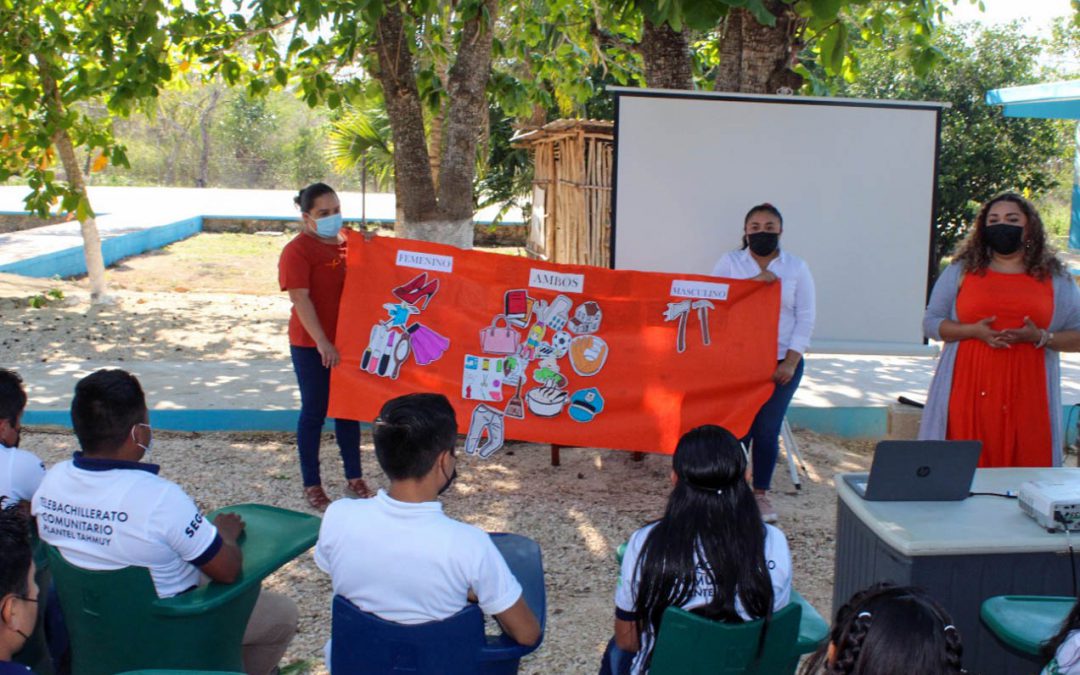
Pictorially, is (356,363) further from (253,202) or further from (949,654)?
Answer: (253,202)

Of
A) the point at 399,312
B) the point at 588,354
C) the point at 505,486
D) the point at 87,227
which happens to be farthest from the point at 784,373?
the point at 87,227

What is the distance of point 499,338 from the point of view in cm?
550

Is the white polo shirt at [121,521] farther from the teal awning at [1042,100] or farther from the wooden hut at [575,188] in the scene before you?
the teal awning at [1042,100]

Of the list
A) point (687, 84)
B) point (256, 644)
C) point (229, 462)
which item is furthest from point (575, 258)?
point (256, 644)

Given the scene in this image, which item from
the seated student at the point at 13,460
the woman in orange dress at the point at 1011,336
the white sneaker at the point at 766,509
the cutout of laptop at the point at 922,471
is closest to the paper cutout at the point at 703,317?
the white sneaker at the point at 766,509

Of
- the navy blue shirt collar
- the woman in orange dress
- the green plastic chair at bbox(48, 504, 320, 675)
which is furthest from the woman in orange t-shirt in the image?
the woman in orange dress

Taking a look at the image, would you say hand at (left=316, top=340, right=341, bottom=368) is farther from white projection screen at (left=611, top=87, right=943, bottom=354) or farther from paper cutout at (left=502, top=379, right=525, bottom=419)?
white projection screen at (left=611, top=87, right=943, bottom=354)

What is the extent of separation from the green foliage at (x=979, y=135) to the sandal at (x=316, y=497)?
442 inches

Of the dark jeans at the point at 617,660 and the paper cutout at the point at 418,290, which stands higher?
the paper cutout at the point at 418,290

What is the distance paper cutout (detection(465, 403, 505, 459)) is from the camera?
5504 mm

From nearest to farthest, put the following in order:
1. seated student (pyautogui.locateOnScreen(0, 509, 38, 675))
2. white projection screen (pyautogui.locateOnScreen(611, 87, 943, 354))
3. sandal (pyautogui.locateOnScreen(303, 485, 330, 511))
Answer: seated student (pyautogui.locateOnScreen(0, 509, 38, 675)) → sandal (pyautogui.locateOnScreen(303, 485, 330, 511)) → white projection screen (pyautogui.locateOnScreen(611, 87, 943, 354))

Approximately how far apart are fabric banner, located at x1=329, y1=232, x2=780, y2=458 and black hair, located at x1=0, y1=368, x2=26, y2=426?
87.8 inches

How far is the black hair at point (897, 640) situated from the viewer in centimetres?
185

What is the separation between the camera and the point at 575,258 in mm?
14344
